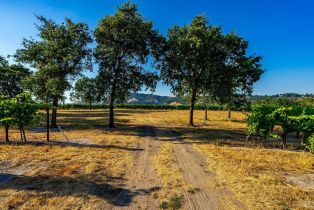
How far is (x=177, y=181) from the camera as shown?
571 inches

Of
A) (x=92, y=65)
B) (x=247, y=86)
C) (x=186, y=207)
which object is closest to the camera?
(x=186, y=207)

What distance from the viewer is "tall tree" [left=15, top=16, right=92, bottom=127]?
32875mm

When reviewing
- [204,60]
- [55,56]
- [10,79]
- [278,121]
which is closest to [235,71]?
[204,60]

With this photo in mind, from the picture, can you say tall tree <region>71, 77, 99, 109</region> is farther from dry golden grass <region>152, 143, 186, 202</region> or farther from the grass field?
dry golden grass <region>152, 143, 186, 202</region>

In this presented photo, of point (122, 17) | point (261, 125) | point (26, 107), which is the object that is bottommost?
point (261, 125)

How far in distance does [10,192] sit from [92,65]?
2613cm

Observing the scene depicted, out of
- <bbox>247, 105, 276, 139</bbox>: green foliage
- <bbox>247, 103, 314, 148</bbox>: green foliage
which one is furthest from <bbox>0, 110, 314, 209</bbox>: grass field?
<bbox>247, 103, 314, 148</bbox>: green foliage

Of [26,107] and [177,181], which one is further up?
[26,107]

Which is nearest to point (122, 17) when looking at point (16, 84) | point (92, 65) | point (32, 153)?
point (92, 65)

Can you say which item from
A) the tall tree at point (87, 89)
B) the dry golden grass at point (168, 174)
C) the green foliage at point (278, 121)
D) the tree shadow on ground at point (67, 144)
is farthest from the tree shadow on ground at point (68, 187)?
the tall tree at point (87, 89)

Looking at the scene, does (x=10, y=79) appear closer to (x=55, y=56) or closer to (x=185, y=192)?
(x=55, y=56)

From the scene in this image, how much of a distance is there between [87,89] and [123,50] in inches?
281

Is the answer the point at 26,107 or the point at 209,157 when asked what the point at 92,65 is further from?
the point at 209,157

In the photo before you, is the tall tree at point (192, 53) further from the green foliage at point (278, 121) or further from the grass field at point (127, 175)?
the grass field at point (127, 175)
